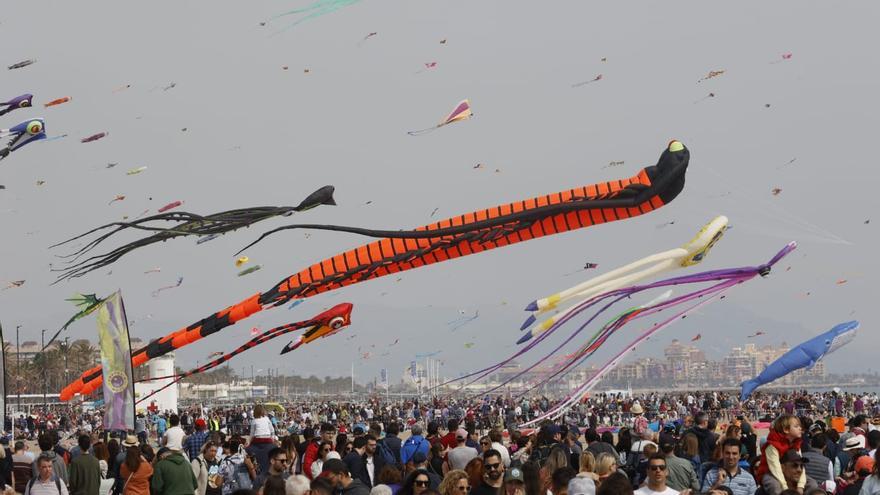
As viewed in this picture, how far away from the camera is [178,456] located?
12.2 metres

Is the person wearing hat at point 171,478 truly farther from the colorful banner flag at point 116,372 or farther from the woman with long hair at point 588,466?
the colorful banner flag at point 116,372

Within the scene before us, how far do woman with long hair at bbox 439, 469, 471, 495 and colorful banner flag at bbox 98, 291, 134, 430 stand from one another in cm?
999

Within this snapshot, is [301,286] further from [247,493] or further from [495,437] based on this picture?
[247,493]

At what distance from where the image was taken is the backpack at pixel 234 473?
13344mm

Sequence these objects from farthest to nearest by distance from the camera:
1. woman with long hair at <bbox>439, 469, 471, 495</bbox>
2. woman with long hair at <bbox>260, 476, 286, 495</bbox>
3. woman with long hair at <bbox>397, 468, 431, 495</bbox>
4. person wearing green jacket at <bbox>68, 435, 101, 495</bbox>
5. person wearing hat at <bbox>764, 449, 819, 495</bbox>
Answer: person wearing green jacket at <bbox>68, 435, 101, 495</bbox> < person wearing hat at <bbox>764, 449, 819, 495</bbox> < woman with long hair at <bbox>397, 468, 431, 495</bbox> < woman with long hair at <bbox>439, 469, 471, 495</bbox> < woman with long hair at <bbox>260, 476, 286, 495</bbox>

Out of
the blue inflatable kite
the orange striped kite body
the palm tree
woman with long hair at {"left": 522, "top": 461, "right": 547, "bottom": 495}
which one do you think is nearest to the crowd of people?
woman with long hair at {"left": 522, "top": 461, "right": 547, "bottom": 495}

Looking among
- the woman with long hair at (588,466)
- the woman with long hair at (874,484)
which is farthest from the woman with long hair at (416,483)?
the woman with long hair at (874,484)

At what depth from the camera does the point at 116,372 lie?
704 inches

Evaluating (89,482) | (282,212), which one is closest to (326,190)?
(282,212)

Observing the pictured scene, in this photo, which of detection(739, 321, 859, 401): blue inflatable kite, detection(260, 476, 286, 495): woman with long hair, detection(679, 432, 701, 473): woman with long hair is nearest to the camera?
detection(260, 476, 286, 495): woman with long hair

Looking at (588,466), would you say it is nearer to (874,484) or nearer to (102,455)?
(874,484)

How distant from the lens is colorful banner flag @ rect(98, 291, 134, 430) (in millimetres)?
17797

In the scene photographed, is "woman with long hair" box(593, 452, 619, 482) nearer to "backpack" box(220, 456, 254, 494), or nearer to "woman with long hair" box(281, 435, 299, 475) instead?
"woman with long hair" box(281, 435, 299, 475)

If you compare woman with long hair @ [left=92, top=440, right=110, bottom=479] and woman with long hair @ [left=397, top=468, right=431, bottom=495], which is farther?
woman with long hair @ [left=92, top=440, right=110, bottom=479]
